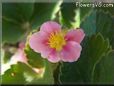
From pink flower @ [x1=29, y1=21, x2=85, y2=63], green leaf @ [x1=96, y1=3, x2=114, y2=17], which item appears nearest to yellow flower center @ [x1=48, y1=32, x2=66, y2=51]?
pink flower @ [x1=29, y1=21, x2=85, y2=63]

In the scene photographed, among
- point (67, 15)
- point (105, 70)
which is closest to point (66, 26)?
point (67, 15)

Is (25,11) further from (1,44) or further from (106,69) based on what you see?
(106,69)

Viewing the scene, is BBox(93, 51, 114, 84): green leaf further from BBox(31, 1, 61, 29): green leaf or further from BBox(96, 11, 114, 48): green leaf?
BBox(31, 1, 61, 29): green leaf

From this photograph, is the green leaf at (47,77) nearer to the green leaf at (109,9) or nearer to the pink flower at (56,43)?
the pink flower at (56,43)

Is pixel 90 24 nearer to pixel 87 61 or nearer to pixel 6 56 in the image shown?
pixel 87 61

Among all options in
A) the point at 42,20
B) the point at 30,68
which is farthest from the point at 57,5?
the point at 30,68

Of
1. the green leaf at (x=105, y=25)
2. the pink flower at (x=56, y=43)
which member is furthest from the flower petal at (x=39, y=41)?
the green leaf at (x=105, y=25)

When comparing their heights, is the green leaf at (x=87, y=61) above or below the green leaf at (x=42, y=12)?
below
